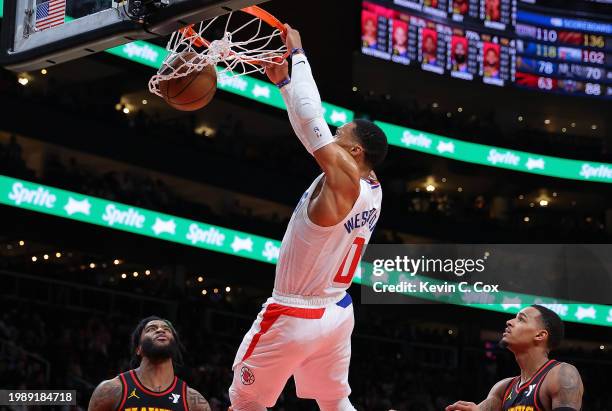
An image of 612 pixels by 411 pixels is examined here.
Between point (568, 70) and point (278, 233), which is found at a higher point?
point (568, 70)

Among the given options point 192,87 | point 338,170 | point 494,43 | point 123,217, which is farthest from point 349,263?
point 494,43

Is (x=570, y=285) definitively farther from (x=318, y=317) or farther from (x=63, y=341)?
(x=318, y=317)

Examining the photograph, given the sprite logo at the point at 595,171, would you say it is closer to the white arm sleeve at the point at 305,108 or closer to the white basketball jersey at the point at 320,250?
the white basketball jersey at the point at 320,250

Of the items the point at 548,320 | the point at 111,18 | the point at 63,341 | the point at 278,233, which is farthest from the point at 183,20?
the point at 278,233

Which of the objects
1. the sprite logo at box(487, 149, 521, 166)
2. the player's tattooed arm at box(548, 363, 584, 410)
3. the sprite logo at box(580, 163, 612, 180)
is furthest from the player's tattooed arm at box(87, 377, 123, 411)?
the sprite logo at box(580, 163, 612, 180)

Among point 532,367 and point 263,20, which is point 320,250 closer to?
point 263,20

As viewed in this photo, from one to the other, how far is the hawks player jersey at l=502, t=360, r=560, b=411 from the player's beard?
2.29 metres

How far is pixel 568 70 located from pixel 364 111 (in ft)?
21.7

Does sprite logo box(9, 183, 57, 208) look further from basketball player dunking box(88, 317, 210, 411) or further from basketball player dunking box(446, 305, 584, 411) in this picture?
basketball player dunking box(446, 305, 584, 411)

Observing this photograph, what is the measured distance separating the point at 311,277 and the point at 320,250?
183 millimetres

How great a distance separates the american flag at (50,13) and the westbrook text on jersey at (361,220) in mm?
2434

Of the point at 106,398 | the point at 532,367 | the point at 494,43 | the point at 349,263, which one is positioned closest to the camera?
the point at 349,263

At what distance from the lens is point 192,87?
596 cm

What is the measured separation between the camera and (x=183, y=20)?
18.6 ft
